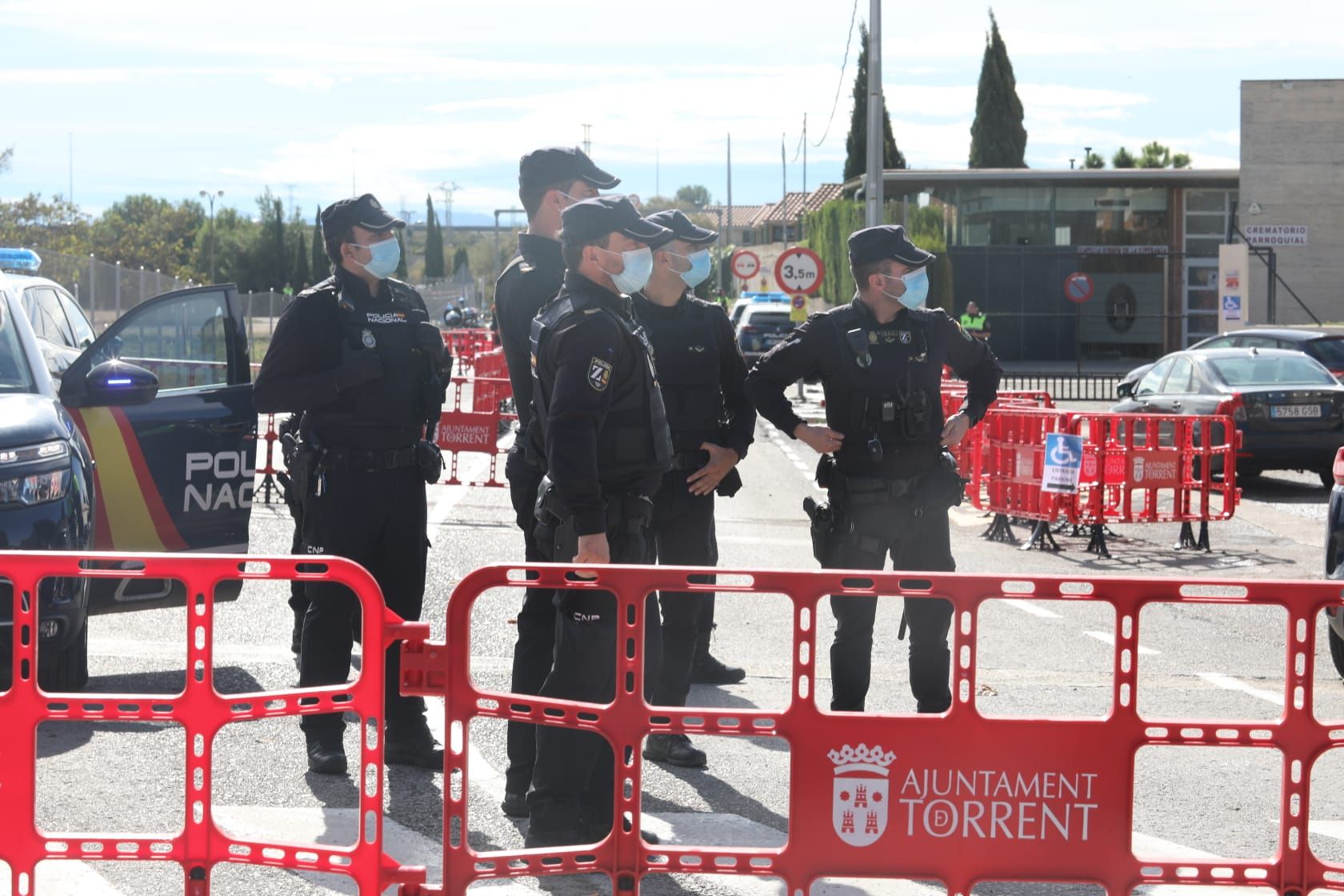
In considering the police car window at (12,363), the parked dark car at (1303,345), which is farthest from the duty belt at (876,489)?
the parked dark car at (1303,345)

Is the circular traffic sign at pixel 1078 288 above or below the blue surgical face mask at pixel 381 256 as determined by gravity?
above

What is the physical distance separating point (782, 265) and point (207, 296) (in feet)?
65.4

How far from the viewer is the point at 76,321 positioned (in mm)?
9773

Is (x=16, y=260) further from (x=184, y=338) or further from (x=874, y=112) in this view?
(x=874, y=112)

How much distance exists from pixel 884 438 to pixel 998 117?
6838 centimetres

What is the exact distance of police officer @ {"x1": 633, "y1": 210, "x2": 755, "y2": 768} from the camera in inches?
262

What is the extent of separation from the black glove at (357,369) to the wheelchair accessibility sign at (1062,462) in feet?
25.3

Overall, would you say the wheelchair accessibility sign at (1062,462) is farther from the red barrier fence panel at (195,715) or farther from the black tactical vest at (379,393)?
the red barrier fence panel at (195,715)

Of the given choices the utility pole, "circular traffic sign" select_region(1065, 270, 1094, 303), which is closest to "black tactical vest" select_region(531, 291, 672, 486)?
the utility pole

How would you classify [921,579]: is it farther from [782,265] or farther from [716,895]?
[782,265]

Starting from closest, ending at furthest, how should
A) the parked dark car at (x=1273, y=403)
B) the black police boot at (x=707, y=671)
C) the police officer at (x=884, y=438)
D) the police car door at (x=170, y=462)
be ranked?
the police officer at (x=884, y=438)
the police car door at (x=170, y=462)
the black police boot at (x=707, y=671)
the parked dark car at (x=1273, y=403)

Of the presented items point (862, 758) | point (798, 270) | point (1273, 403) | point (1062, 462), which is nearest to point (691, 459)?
point (862, 758)

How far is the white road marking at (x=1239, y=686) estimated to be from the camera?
789cm

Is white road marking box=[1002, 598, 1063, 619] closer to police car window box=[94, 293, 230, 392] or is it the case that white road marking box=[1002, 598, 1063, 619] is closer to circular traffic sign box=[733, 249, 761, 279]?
police car window box=[94, 293, 230, 392]
